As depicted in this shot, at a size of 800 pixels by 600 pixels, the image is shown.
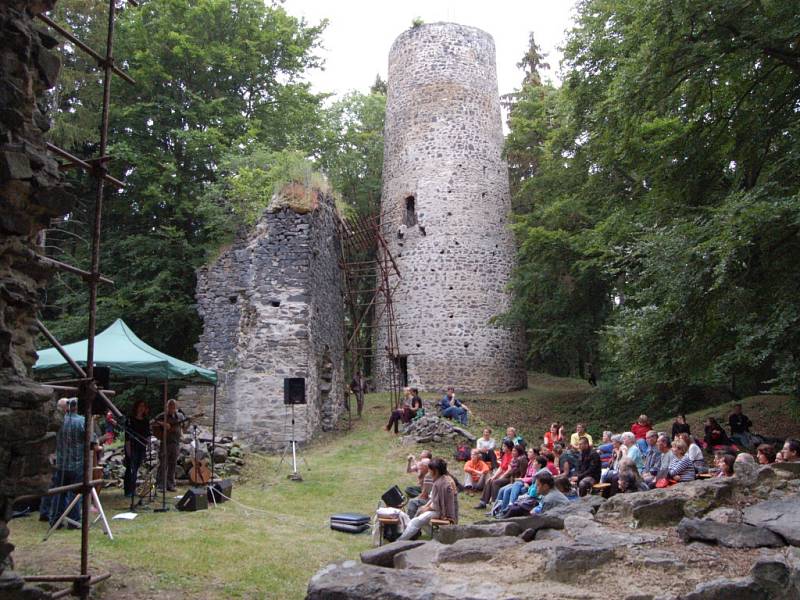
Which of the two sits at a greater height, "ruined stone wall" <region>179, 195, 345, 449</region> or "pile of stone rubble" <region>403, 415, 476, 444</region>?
"ruined stone wall" <region>179, 195, 345, 449</region>

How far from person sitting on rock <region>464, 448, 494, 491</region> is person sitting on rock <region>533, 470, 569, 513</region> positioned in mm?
2994

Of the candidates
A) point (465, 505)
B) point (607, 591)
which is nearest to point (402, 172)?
point (465, 505)

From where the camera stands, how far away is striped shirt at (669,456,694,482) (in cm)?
890

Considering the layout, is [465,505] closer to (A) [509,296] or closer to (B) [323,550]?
(B) [323,550]

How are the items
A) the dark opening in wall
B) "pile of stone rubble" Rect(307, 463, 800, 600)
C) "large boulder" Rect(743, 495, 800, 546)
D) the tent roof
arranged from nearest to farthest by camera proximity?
"pile of stone rubble" Rect(307, 463, 800, 600) < "large boulder" Rect(743, 495, 800, 546) < the tent roof < the dark opening in wall

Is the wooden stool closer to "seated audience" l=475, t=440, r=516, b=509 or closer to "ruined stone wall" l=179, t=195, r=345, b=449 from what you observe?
"seated audience" l=475, t=440, r=516, b=509

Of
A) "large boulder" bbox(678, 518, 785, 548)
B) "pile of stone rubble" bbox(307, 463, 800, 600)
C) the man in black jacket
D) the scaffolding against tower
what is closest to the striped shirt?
the man in black jacket

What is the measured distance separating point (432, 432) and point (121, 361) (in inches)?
277

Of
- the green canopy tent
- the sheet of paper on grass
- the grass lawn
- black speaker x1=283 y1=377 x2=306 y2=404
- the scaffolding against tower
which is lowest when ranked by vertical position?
the grass lawn

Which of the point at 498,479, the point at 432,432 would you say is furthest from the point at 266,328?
the point at 498,479

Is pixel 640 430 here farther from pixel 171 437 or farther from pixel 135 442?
pixel 135 442

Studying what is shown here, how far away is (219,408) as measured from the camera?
1470cm

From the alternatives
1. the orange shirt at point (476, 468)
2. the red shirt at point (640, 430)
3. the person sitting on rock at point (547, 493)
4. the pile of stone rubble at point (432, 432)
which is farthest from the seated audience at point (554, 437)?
the person sitting on rock at point (547, 493)

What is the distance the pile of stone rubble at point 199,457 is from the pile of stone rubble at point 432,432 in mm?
3722
